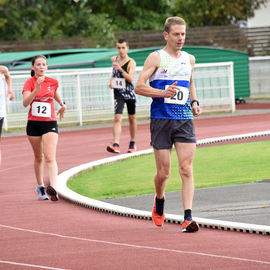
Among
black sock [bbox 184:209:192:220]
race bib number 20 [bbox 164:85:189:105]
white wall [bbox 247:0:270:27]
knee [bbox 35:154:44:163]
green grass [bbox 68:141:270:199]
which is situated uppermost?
white wall [bbox 247:0:270:27]

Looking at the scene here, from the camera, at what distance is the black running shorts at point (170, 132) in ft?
28.2

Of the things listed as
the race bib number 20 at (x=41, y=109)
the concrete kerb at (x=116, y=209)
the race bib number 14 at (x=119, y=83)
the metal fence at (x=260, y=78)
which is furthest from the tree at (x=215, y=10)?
the race bib number 20 at (x=41, y=109)

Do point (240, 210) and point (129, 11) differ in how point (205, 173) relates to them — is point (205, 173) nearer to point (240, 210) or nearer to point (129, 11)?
point (240, 210)

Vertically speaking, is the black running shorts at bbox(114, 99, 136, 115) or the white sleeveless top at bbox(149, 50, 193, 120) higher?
the white sleeveless top at bbox(149, 50, 193, 120)

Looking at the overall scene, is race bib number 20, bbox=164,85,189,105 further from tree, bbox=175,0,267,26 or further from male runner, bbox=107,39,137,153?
tree, bbox=175,0,267,26

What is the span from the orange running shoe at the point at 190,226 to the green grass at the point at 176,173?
2981 millimetres

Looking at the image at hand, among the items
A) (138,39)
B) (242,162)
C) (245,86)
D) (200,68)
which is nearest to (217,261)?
(242,162)

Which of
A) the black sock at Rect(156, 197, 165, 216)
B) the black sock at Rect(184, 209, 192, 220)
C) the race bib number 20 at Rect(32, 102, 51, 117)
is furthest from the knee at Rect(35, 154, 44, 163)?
the black sock at Rect(184, 209, 192, 220)

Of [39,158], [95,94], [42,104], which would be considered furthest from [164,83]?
[95,94]

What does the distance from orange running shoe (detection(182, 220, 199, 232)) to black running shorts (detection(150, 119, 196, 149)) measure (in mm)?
796

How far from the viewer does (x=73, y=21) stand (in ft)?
172

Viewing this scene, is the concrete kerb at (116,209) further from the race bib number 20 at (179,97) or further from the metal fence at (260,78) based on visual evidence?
the metal fence at (260,78)

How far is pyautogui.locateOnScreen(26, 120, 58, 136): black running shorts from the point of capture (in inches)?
443

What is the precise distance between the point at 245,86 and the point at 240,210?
25.8 meters
